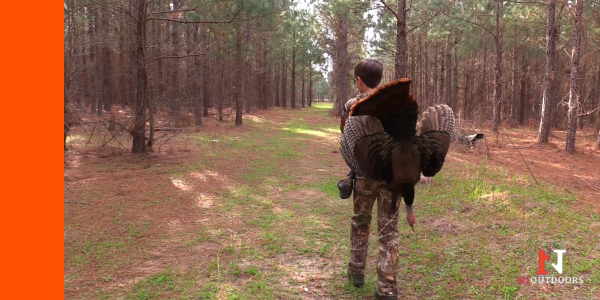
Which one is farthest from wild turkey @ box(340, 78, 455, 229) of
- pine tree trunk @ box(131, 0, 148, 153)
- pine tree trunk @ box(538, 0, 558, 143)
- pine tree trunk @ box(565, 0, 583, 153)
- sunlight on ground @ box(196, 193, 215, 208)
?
pine tree trunk @ box(538, 0, 558, 143)

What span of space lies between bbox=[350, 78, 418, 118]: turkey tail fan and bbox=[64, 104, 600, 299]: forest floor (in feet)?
5.73

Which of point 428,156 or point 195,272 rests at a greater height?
point 428,156

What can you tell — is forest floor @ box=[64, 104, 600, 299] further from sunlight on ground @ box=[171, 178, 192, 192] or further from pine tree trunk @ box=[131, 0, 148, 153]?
pine tree trunk @ box=[131, 0, 148, 153]

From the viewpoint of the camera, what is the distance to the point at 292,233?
500 cm

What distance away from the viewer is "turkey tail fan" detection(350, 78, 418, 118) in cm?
236

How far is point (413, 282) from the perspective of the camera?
3.58 m

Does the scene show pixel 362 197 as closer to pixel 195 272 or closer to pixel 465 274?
pixel 465 274

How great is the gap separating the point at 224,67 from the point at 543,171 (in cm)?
2465

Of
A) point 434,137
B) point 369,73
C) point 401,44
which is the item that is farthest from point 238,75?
point 434,137

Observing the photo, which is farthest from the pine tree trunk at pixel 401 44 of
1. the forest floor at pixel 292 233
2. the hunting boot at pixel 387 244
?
the hunting boot at pixel 387 244

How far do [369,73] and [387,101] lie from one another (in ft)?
2.13

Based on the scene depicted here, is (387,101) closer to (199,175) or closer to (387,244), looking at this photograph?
(387,244)

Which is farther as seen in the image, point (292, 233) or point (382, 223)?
point (292, 233)

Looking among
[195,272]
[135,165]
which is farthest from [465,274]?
[135,165]
